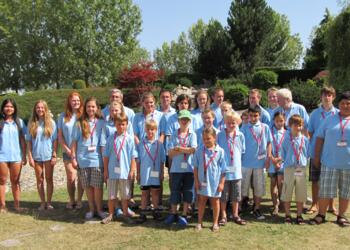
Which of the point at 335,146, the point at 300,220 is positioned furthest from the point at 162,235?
the point at 335,146

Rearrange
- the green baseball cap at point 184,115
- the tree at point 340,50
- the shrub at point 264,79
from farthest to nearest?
the shrub at point 264,79 < the tree at point 340,50 < the green baseball cap at point 184,115

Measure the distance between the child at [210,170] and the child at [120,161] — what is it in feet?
3.12

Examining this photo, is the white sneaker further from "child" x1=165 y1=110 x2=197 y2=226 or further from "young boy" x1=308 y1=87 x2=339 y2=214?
"young boy" x1=308 y1=87 x2=339 y2=214

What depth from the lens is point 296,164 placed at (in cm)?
523

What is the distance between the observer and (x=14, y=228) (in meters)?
5.27

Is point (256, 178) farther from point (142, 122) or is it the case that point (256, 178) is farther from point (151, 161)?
point (142, 122)

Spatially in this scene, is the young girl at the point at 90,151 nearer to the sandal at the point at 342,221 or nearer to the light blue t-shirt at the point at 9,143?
the light blue t-shirt at the point at 9,143

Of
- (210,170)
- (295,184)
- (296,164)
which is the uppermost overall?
(296,164)

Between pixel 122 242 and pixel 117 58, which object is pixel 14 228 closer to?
pixel 122 242

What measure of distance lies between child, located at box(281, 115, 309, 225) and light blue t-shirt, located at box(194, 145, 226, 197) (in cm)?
96

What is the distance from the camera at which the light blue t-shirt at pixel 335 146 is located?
5.00 m

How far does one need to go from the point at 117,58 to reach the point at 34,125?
2738cm

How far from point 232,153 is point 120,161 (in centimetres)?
152

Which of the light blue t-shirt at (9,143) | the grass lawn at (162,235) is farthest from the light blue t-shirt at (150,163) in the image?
the light blue t-shirt at (9,143)
